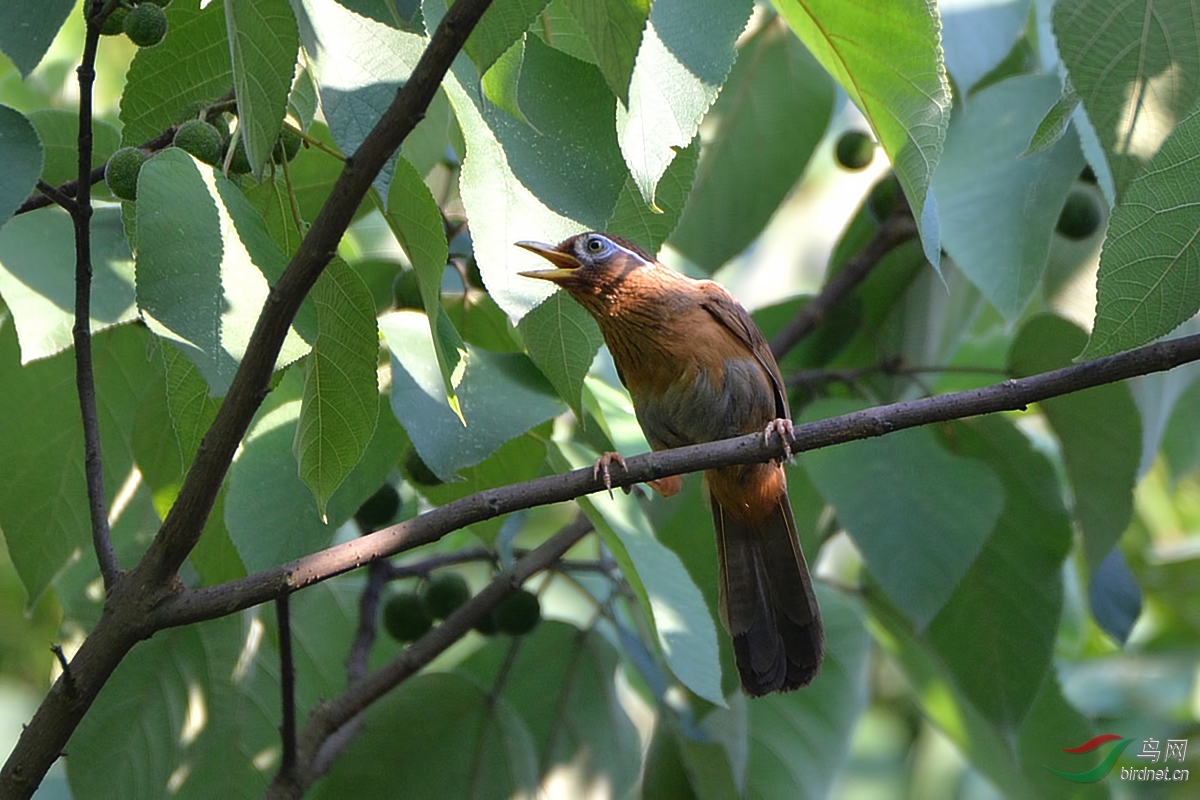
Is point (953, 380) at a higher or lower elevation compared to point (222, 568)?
higher

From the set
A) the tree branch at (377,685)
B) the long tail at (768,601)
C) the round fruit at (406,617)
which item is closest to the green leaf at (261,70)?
the tree branch at (377,685)

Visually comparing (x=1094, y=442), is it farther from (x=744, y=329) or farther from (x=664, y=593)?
(x=664, y=593)

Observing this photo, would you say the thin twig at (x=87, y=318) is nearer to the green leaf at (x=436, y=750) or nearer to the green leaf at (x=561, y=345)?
the green leaf at (x=561, y=345)

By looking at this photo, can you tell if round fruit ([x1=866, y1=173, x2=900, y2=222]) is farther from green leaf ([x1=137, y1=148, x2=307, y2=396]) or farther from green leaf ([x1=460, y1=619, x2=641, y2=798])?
green leaf ([x1=137, y1=148, x2=307, y2=396])

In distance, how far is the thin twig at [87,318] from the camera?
177 cm

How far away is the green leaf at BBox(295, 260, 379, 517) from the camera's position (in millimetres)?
1899

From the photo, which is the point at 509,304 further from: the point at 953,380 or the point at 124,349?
the point at 953,380

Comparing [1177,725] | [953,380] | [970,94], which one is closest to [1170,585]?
[1177,725]

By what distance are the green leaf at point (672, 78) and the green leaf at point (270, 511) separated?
0.96 meters

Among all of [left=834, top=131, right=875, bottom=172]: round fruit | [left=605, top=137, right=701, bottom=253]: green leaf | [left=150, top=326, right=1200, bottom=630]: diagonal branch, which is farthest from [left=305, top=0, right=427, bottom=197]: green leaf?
[left=834, top=131, right=875, bottom=172]: round fruit

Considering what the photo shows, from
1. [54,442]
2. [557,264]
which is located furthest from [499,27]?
[557,264]

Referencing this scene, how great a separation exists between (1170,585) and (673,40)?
189 inches

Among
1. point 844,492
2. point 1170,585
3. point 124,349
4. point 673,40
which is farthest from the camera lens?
point 1170,585

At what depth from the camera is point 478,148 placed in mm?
1934
